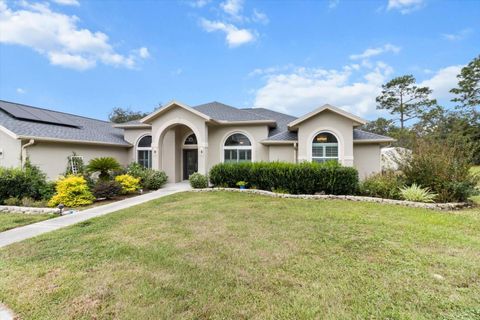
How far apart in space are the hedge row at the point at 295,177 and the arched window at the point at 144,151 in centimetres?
778

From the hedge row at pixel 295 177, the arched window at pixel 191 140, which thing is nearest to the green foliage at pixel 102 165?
the arched window at pixel 191 140

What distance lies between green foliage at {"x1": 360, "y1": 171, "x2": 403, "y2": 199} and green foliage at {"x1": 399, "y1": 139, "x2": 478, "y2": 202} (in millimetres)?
542

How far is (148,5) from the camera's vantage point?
15.5 m

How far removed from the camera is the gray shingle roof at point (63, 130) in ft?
43.8

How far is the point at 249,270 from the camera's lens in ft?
14.3

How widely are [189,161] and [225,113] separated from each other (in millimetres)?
4854

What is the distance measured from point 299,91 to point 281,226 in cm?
2707

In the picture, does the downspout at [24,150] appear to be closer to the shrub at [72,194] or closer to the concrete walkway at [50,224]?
the shrub at [72,194]

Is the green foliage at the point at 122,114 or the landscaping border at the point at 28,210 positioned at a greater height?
the green foliage at the point at 122,114

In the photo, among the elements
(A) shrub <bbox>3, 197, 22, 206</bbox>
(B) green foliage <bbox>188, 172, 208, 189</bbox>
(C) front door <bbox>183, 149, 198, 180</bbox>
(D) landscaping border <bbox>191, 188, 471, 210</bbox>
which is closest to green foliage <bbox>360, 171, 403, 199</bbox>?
(D) landscaping border <bbox>191, 188, 471, 210</bbox>

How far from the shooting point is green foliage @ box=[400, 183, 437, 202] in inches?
403

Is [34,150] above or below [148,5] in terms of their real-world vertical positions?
below

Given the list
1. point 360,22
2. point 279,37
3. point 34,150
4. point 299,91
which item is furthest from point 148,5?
point 299,91

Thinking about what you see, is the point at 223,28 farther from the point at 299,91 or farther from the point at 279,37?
the point at 299,91
